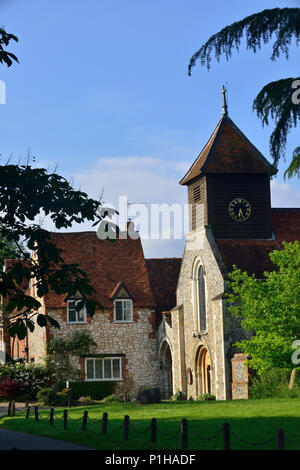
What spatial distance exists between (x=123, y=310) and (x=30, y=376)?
22.8 feet

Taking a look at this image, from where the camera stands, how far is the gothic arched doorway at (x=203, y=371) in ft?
132

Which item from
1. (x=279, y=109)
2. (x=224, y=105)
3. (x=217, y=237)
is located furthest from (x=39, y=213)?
(x=224, y=105)

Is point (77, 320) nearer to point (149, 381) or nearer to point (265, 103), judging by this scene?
point (149, 381)

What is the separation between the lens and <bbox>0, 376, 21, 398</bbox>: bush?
4122 centimetres

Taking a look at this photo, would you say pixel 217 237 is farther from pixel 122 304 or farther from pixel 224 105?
pixel 122 304

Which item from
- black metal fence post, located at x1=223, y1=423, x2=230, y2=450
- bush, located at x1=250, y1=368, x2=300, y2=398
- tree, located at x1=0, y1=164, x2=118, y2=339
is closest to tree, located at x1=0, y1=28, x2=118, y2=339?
tree, located at x1=0, y1=164, x2=118, y2=339

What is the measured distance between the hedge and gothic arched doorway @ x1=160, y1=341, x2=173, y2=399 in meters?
3.29

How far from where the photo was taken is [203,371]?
4078 cm

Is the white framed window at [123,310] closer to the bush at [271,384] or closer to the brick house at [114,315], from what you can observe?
the brick house at [114,315]

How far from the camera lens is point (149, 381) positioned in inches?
1780

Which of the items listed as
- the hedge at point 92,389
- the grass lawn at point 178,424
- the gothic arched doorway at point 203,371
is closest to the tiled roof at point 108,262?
the hedge at point 92,389

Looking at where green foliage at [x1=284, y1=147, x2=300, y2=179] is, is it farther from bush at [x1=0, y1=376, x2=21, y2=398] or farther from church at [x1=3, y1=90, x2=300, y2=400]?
bush at [x1=0, y1=376, x2=21, y2=398]

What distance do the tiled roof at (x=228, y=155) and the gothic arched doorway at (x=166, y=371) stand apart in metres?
10.2
